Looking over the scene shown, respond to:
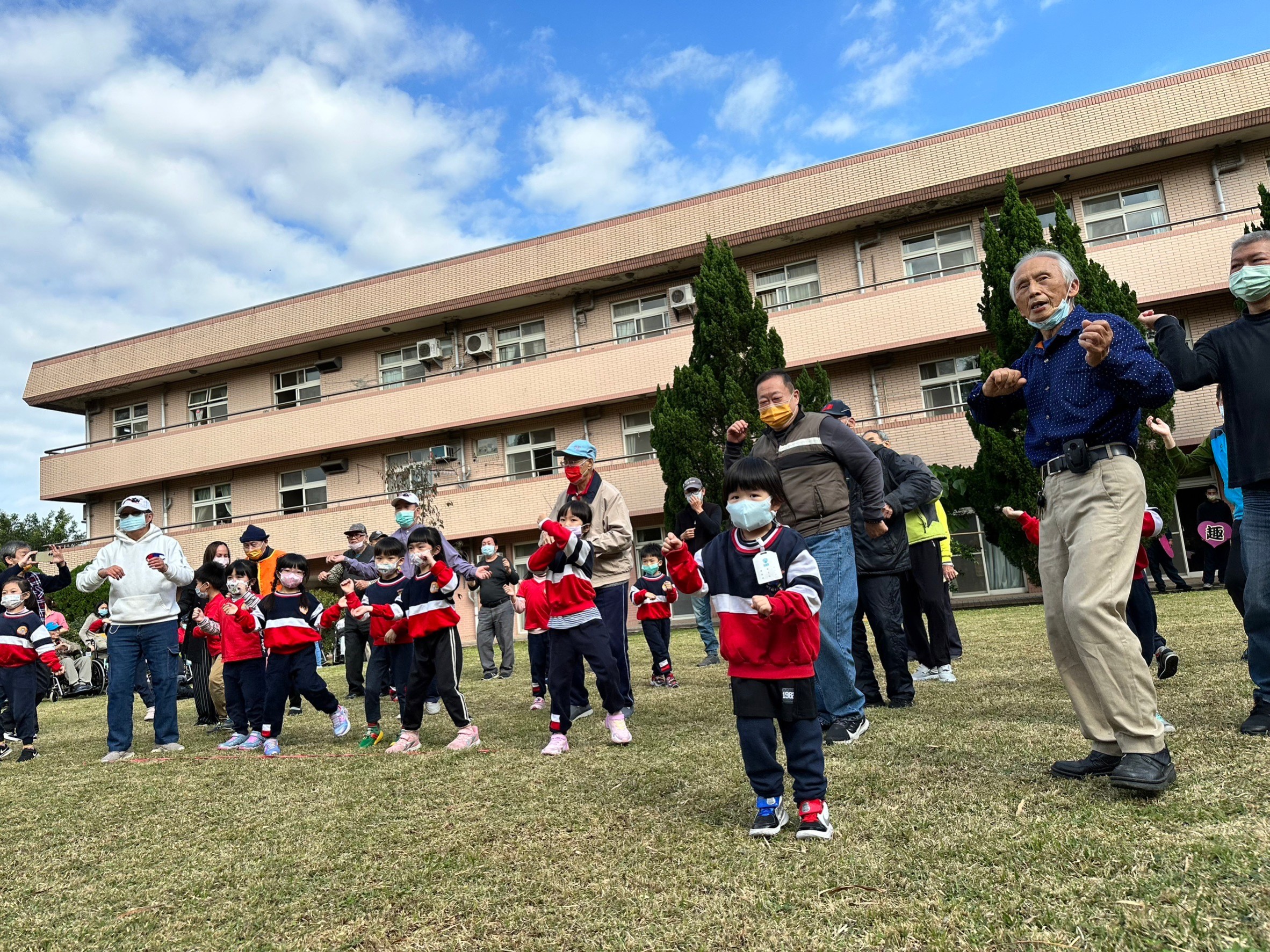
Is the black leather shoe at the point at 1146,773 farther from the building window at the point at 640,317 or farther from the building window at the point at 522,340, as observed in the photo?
the building window at the point at 522,340

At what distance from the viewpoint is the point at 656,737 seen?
5156 millimetres

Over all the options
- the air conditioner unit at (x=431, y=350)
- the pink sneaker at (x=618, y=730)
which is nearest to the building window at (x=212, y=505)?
the air conditioner unit at (x=431, y=350)

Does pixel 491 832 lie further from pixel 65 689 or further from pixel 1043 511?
pixel 65 689

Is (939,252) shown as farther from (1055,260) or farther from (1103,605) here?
(1103,605)

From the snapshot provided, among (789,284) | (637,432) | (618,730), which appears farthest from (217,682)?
(789,284)

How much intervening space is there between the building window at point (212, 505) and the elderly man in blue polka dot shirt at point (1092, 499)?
86.6 feet

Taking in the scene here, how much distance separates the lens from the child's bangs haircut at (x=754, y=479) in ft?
11.3

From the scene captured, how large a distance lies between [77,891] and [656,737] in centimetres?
300

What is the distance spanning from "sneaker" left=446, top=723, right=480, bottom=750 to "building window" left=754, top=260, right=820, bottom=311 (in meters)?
17.0

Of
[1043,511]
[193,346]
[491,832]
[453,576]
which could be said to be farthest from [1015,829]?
[193,346]

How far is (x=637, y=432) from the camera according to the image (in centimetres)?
2217

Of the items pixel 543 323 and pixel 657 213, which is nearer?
pixel 657 213

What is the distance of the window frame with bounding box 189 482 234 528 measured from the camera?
26.1 meters

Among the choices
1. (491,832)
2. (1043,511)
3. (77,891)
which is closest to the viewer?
(77,891)
